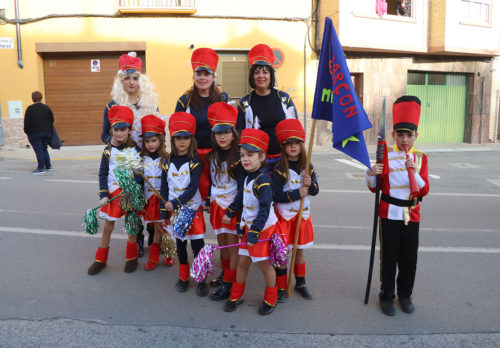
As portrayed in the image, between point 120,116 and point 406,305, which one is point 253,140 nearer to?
point 120,116

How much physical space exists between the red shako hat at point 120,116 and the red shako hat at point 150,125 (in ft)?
0.49

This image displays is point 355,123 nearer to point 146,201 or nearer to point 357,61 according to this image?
point 146,201

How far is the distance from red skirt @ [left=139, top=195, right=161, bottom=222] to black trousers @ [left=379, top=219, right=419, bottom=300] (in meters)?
2.11

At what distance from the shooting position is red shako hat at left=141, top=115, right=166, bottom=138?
421cm

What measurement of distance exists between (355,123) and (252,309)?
65.5 inches

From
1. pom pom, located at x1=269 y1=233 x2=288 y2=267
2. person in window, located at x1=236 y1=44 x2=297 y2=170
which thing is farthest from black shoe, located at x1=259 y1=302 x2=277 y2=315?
person in window, located at x1=236 y1=44 x2=297 y2=170

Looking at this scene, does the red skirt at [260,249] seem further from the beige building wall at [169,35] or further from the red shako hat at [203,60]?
the beige building wall at [169,35]

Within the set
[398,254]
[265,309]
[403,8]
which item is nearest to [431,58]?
[403,8]

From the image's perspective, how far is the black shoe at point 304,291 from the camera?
3.84 metres

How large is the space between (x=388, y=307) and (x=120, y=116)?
113 inches

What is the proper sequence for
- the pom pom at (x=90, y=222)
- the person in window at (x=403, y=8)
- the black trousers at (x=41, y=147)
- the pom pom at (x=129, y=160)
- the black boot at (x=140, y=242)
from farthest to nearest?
1. the person in window at (x=403, y=8)
2. the black trousers at (x=41, y=147)
3. the black boot at (x=140, y=242)
4. the pom pom at (x=90, y=222)
5. the pom pom at (x=129, y=160)

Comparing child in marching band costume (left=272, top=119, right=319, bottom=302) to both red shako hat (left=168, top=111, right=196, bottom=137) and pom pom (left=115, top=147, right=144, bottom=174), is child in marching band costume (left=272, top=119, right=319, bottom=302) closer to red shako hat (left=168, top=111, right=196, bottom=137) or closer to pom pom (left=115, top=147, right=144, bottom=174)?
red shako hat (left=168, top=111, right=196, bottom=137)

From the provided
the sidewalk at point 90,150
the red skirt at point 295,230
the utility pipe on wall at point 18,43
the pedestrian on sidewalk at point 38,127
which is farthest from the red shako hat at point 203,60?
the utility pipe on wall at point 18,43

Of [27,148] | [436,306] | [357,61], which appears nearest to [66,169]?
[27,148]
